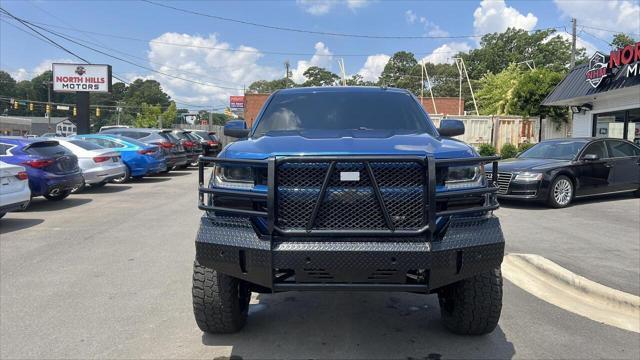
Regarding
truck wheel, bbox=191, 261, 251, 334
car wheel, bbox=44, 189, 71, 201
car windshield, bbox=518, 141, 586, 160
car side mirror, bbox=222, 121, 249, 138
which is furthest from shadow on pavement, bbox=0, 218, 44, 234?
car windshield, bbox=518, 141, 586, 160

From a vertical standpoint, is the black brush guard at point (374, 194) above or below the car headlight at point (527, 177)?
above

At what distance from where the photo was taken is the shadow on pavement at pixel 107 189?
1430 cm

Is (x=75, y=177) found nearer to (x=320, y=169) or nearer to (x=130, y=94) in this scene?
(x=320, y=169)

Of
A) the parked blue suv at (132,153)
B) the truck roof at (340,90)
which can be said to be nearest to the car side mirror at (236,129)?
the truck roof at (340,90)

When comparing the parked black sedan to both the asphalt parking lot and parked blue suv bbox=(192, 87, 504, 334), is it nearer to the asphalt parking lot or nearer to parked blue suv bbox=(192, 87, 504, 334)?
the asphalt parking lot

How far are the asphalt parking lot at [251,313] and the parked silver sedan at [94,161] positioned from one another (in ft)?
19.2

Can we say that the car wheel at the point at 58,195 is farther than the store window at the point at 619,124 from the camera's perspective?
No

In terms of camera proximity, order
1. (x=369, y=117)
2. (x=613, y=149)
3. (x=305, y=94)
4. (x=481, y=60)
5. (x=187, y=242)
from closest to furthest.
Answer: (x=369, y=117) → (x=305, y=94) → (x=187, y=242) → (x=613, y=149) → (x=481, y=60)

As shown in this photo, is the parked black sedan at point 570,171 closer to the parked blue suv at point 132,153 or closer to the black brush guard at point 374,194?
the black brush guard at point 374,194

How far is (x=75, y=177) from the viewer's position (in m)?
11.7

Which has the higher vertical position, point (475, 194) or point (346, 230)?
point (475, 194)

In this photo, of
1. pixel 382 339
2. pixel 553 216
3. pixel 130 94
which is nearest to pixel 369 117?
pixel 382 339

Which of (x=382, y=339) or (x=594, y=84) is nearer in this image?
(x=382, y=339)

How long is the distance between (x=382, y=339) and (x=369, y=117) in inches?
77.6
